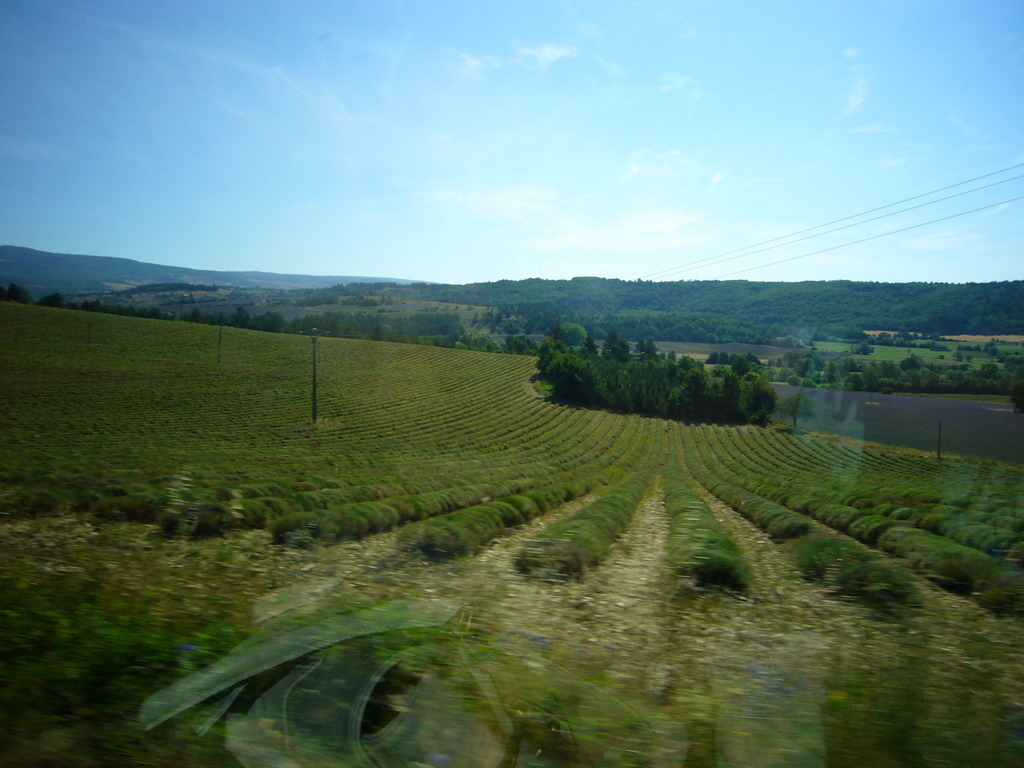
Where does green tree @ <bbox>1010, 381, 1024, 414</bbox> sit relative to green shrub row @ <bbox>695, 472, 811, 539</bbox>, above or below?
above

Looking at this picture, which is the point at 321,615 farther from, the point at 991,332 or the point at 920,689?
the point at 991,332

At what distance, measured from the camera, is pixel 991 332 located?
2284cm

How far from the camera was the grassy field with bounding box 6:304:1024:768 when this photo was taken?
3.09m

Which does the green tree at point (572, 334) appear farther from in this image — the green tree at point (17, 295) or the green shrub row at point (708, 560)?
the green shrub row at point (708, 560)

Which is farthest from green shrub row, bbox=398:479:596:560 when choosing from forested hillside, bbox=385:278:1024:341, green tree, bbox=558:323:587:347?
green tree, bbox=558:323:587:347

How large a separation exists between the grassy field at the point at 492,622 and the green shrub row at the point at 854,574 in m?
0.03

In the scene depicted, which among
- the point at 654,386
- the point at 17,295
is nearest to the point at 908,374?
the point at 654,386

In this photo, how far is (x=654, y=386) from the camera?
67.8m

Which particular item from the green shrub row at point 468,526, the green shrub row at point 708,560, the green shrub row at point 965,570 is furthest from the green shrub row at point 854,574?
the green shrub row at point 468,526

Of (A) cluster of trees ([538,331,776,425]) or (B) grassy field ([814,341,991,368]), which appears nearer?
(B) grassy field ([814,341,991,368])

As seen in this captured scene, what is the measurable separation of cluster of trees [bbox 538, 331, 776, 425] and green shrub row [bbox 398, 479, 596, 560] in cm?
5257

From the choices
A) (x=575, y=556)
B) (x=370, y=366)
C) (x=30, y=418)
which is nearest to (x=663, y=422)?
(x=370, y=366)

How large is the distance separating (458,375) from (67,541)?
44778 mm

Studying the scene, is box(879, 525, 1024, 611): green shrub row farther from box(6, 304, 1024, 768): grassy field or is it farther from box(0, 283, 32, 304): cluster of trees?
box(0, 283, 32, 304): cluster of trees
